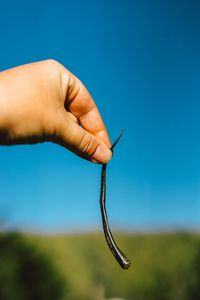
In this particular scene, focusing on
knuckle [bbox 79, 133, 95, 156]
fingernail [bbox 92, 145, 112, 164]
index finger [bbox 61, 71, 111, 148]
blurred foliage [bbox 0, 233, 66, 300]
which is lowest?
blurred foliage [bbox 0, 233, 66, 300]

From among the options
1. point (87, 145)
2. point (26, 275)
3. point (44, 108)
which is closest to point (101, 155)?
point (87, 145)

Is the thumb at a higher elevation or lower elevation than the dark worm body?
higher

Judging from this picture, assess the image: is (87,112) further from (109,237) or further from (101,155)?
(109,237)

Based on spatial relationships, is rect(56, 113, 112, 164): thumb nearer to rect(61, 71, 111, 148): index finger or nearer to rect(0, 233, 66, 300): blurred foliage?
rect(61, 71, 111, 148): index finger

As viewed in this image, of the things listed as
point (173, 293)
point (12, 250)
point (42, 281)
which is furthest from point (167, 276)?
point (12, 250)

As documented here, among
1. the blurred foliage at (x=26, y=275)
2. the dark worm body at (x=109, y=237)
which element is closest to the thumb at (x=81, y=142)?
the dark worm body at (x=109, y=237)

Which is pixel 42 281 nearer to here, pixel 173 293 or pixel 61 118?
pixel 173 293

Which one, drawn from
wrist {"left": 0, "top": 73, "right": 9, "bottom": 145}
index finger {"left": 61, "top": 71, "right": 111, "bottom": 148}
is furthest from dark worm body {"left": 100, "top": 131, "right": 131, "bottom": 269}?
wrist {"left": 0, "top": 73, "right": 9, "bottom": 145}
